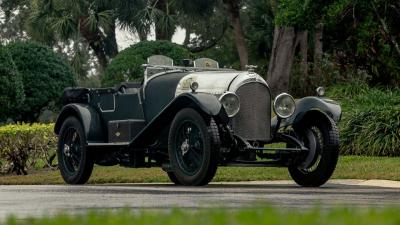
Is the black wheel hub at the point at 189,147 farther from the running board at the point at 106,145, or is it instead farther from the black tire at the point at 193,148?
the running board at the point at 106,145

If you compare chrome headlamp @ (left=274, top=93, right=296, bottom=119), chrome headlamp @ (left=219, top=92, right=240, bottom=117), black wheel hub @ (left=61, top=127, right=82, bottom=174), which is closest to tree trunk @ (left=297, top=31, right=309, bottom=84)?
black wheel hub @ (left=61, top=127, right=82, bottom=174)

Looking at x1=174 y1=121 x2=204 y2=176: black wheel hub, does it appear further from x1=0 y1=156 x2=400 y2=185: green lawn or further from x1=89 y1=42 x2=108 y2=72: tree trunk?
x1=89 y1=42 x2=108 y2=72: tree trunk

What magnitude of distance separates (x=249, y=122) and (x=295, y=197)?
11.1ft

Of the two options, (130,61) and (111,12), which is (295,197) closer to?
(130,61)

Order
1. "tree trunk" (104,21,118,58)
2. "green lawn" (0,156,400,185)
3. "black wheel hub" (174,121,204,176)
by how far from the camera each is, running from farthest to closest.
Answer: "tree trunk" (104,21,118,58) < "green lawn" (0,156,400,185) < "black wheel hub" (174,121,204,176)

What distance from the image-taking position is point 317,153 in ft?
45.2

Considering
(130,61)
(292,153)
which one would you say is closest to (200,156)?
(292,153)

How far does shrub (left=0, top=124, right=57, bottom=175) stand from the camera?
20.3m

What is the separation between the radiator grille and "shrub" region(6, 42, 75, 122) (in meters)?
22.0

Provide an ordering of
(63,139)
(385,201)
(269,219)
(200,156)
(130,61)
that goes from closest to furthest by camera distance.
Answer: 1. (269,219)
2. (385,201)
3. (200,156)
4. (63,139)
5. (130,61)

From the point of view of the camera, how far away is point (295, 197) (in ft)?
34.2

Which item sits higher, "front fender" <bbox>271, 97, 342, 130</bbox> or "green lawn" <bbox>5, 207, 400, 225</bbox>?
"front fender" <bbox>271, 97, 342, 130</bbox>

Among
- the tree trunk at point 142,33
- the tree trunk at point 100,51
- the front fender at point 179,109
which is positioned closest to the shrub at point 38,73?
the tree trunk at point 142,33

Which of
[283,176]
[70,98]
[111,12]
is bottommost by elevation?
[283,176]
